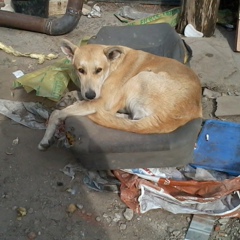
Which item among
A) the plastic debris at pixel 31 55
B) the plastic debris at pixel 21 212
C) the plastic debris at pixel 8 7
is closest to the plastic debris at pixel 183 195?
the plastic debris at pixel 21 212

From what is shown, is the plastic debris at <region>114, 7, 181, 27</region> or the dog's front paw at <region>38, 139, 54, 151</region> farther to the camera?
the plastic debris at <region>114, 7, 181, 27</region>

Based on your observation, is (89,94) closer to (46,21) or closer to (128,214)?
(128,214)

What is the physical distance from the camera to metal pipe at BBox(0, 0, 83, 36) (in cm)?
656

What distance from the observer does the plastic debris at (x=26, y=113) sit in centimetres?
483

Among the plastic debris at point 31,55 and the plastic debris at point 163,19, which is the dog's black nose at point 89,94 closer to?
the plastic debris at point 31,55

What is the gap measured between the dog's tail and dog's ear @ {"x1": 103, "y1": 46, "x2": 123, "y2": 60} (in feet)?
2.69

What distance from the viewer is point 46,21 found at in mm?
6543

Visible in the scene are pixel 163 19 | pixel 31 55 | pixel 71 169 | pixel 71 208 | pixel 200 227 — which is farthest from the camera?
pixel 163 19

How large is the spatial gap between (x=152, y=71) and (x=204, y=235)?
5.95 feet

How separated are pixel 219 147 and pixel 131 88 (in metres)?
1.10

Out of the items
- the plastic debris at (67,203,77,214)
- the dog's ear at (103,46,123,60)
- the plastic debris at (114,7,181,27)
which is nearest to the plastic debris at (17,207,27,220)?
the plastic debris at (67,203,77,214)

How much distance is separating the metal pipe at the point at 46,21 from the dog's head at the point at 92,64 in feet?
6.72

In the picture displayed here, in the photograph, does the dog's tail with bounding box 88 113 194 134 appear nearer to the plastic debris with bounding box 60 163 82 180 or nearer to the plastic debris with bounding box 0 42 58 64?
the plastic debris with bounding box 60 163 82 180

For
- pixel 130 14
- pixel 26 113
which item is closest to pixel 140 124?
pixel 26 113
